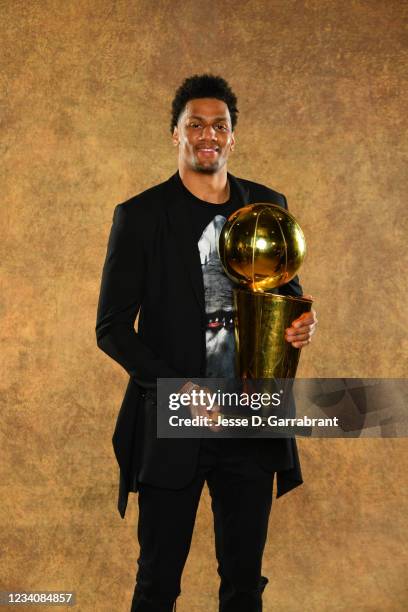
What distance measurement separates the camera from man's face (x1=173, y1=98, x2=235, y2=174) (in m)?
1.68

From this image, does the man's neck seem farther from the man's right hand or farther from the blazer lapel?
the man's right hand

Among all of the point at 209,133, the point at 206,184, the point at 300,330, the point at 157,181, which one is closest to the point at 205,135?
the point at 209,133

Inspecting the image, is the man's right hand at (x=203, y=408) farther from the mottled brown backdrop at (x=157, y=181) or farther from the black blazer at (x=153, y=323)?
the mottled brown backdrop at (x=157, y=181)

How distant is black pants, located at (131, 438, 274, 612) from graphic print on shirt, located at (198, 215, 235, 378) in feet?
0.52

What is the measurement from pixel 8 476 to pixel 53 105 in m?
1.19

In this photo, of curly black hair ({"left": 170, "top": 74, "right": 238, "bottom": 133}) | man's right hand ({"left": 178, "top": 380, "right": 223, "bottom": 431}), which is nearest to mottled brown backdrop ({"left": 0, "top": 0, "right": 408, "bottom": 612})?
curly black hair ({"left": 170, "top": 74, "right": 238, "bottom": 133})

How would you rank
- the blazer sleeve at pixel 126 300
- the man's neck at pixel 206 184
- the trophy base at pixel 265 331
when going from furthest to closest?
the man's neck at pixel 206 184
the blazer sleeve at pixel 126 300
the trophy base at pixel 265 331

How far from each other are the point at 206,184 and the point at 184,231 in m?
0.13

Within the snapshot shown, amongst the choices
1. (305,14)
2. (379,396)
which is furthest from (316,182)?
(379,396)

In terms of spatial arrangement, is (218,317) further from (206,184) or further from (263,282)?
(206,184)

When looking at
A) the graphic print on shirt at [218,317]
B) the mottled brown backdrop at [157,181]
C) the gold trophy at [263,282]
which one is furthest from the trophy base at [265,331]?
the mottled brown backdrop at [157,181]

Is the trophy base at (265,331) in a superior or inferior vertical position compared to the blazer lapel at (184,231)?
inferior

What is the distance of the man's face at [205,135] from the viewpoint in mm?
1677

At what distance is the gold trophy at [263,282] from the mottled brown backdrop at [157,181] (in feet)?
3.46
